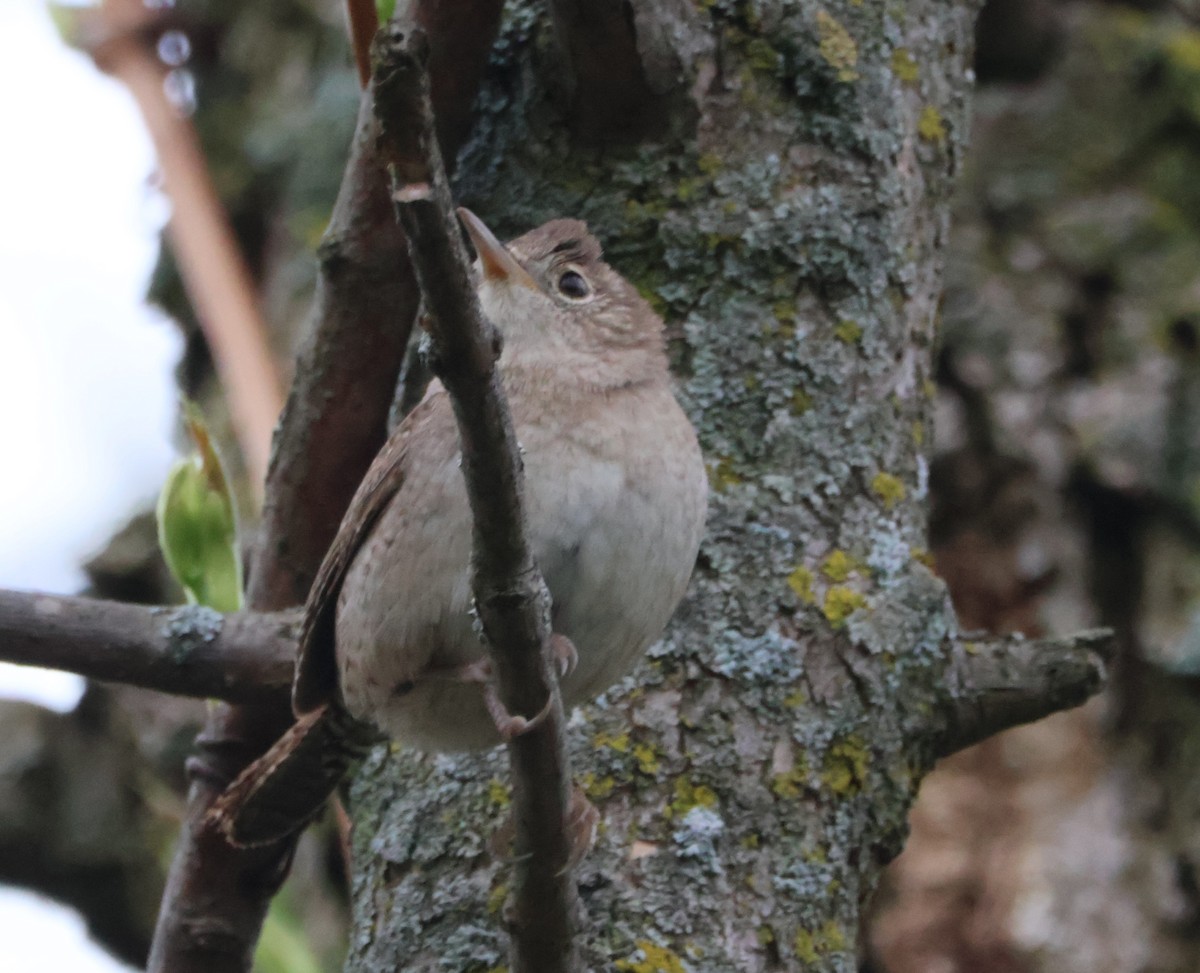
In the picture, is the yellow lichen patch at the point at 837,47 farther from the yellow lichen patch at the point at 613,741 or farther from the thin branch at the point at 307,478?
the yellow lichen patch at the point at 613,741

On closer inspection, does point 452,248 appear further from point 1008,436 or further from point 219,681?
point 1008,436

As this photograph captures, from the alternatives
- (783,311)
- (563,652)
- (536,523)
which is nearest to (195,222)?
(783,311)

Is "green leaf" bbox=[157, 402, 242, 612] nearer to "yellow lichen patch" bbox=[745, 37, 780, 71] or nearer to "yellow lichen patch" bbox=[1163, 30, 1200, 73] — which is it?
"yellow lichen patch" bbox=[745, 37, 780, 71]

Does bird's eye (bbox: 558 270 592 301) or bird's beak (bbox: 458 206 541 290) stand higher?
bird's beak (bbox: 458 206 541 290)

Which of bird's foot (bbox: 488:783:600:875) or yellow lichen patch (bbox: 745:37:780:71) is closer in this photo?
bird's foot (bbox: 488:783:600:875)

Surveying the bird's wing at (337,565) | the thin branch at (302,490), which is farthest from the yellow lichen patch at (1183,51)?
the bird's wing at (337,565)

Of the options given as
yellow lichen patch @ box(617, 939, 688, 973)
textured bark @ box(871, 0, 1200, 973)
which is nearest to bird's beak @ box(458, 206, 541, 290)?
yellow lichen patch @ box(617, 939, 688, 973)

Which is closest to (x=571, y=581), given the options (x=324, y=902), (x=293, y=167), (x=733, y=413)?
(x=733, y=413)

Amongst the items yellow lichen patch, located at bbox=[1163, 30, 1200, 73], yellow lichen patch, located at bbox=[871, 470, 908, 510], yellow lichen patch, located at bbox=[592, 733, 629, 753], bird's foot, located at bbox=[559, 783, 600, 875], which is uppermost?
yellow lichen patch, located at bbox=[1163, 30, 1200, 73]
